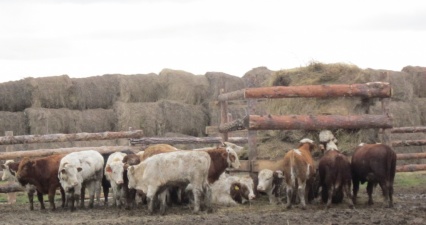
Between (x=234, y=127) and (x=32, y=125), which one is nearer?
(x=234, y=127)

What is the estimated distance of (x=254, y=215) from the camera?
1214 cm

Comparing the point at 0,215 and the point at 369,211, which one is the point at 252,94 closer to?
the point at 369,211

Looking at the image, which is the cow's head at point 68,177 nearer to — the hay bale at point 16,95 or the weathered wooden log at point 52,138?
the weathered wooden log at point 52,138

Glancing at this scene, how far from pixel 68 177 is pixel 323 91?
19.9ft

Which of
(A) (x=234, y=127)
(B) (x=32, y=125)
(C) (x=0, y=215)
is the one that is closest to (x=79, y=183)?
(C) (x=0, y=215)

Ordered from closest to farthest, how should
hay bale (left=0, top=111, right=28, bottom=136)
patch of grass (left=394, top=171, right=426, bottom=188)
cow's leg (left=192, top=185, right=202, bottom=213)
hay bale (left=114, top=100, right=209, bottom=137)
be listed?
cow's leg (left=192, top=185, right=202, bottom=213) → patch of grass (left=394, top=171, right=426, bottom=188) → hay bale (left=0, top=111, right=28, bottom=136) → hay bale (left=114, top=100, right=209, bottom=137)

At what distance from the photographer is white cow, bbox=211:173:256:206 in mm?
14539

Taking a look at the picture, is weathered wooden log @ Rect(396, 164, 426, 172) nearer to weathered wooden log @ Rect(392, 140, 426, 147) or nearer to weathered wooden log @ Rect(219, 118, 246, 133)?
weathered wooden log @ Rect(392, 140, 426, 147)

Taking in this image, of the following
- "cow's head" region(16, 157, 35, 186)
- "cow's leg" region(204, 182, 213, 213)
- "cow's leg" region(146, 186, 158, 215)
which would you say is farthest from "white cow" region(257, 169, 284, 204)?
"cow's head" region(16, 157, 35, 186)

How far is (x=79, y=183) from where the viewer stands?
15188 millimetres

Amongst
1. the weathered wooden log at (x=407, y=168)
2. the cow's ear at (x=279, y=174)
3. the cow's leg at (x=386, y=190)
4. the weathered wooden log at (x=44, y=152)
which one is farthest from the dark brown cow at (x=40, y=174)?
the weathered wooden log at (x=407, y=168)

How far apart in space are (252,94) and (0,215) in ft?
20.2

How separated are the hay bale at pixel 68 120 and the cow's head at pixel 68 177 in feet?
39.8

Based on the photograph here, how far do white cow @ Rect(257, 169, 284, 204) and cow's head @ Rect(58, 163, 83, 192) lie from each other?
13.5 ft
